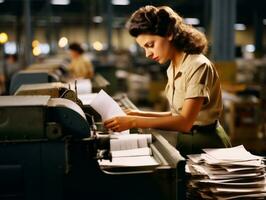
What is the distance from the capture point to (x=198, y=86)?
218 cm

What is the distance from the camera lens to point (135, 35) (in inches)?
88.7

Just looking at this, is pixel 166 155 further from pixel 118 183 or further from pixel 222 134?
pixel 222 134

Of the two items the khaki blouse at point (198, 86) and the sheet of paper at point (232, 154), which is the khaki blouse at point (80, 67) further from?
the sheet of paper at point (232, 154)

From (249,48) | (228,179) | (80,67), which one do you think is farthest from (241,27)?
(228,179)

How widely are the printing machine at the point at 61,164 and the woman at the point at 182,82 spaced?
0.35m

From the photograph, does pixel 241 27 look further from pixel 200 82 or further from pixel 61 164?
pixel 61 164

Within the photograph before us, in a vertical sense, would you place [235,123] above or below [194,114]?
below

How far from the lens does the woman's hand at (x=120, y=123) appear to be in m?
2.07

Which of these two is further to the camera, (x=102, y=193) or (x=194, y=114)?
(x=194, y=114)

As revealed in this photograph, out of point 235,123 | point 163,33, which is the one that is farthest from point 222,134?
point 235,123

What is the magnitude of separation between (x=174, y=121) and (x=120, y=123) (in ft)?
0.80

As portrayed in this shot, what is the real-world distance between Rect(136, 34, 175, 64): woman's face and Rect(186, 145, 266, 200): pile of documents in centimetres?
60

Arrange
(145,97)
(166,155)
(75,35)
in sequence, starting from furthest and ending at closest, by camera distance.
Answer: (75,35), (145,97), (166,155)

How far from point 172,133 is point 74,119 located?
0.74 metres
